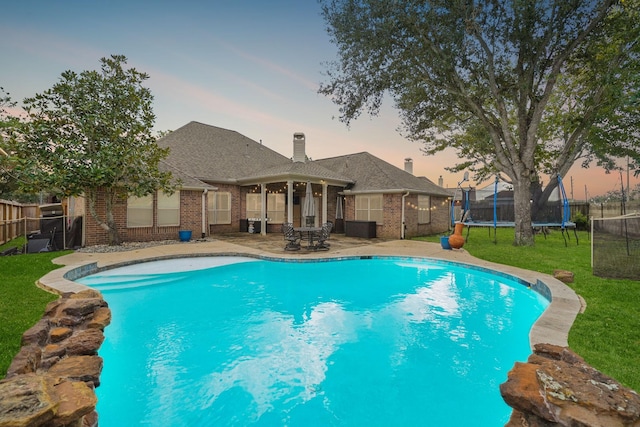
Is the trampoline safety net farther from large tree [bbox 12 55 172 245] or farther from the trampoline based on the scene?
large tree [bbox 12 55 172 245]

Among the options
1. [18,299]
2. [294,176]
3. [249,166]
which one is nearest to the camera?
[18,299]

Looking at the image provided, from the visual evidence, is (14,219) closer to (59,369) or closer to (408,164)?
(59,369)

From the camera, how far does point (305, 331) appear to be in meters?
4.99

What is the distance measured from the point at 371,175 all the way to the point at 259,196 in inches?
274

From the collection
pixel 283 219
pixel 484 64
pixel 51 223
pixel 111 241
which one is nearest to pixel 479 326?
pixel 484 64

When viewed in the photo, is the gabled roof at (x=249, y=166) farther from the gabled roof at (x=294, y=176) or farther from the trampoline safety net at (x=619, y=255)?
the trampoline safety net at (x=619, y=255)

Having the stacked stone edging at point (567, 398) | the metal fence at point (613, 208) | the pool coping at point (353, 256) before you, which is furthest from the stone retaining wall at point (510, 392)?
the metal fence at point (613, 208)

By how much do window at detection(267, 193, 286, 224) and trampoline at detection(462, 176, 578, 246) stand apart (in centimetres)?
1042

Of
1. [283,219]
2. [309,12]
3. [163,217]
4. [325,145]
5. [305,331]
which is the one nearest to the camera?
[305,331]

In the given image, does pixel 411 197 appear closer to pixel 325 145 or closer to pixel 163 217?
pixel 325 145

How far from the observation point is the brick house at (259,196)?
13.6m

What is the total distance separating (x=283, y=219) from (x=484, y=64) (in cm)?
1293

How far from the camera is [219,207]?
16516mm

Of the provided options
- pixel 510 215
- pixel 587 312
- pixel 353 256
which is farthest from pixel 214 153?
pixel 510 215
